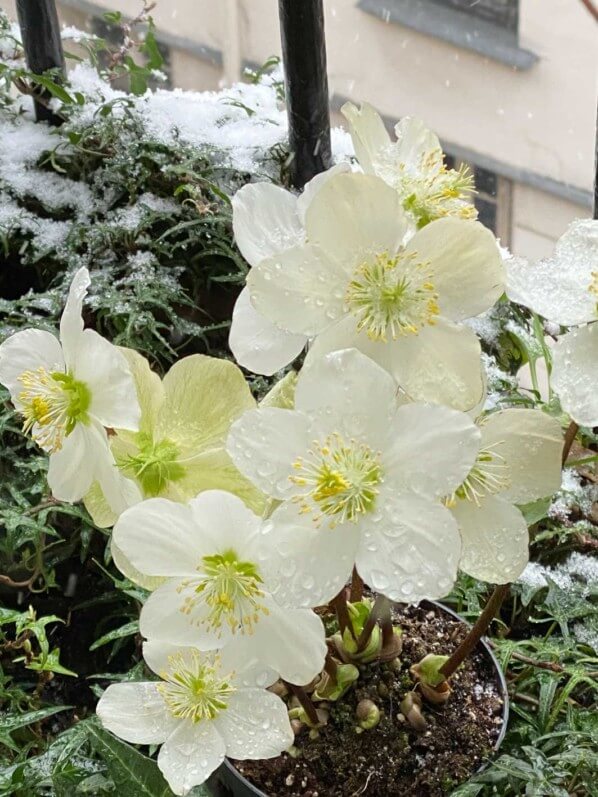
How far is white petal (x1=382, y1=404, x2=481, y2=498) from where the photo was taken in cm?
45

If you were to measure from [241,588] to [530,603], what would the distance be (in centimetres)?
52

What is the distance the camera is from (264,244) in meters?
0.53

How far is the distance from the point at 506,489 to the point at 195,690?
0.22 metres

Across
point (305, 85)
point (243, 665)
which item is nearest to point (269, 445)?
point (243, 665)

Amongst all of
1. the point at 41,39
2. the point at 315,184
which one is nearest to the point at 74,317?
the point at 315,184

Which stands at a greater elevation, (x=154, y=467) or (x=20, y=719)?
(x=154, y=467)

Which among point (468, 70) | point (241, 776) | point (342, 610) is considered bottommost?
point (468, 70)

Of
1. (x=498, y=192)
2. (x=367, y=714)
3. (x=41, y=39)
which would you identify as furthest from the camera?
(x=498, y=192)

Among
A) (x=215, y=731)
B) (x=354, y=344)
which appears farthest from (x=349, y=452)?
(x=215, y=731)

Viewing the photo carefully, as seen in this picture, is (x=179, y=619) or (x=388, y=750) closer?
(x=179, y=619)

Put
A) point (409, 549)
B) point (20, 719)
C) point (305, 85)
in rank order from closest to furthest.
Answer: point (409, 549) → point (20, 719) → point (305, 85)

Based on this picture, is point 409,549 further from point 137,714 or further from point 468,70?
point 468,70

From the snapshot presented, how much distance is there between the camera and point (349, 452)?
18.6 inches

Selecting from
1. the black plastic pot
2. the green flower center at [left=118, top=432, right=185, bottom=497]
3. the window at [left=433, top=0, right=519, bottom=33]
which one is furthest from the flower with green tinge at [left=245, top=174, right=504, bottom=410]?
the window at [left=433, top=0, right=519, bottom=33]
